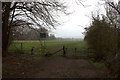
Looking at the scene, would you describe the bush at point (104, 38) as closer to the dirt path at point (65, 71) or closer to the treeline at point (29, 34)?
the dirt path at point (65, 71)

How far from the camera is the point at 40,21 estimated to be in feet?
25.8

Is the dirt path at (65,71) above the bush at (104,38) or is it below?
below

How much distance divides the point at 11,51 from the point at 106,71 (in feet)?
23.5

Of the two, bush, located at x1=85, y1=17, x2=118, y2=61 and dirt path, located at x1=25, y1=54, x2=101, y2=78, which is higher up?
bush, located at x1=85, y1=17, x2=118, y2=61

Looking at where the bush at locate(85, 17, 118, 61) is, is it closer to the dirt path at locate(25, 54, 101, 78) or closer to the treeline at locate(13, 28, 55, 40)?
the dirt path at locate(25, 54, 101, 78)

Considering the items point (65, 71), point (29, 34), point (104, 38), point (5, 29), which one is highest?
point (5, 29)

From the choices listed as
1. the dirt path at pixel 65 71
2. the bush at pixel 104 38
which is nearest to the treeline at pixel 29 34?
the dirt path at pixel 65 71

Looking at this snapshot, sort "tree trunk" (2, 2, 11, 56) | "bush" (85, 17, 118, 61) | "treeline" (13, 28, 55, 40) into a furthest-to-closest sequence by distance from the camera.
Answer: "treeline" (13, 28, 55, 40), "tree trunk" (2, 2, 11, 56), "bush" (85, 17, 118, 61)

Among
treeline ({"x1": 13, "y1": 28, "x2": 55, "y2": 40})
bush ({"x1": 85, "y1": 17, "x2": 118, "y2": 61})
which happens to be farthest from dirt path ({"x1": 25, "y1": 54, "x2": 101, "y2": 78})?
treeline ({"x1": 13, "y1": 28, "x2": 55, "y2": 40})

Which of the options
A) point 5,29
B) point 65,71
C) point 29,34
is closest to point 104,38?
point 65,71

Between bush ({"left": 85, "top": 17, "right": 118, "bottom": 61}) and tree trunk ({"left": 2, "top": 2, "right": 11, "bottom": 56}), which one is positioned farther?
tree trunk ({"left": 2, "top": 2, "right": 11, "bottom": 56})

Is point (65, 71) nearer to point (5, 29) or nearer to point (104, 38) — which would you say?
point (104, 38)

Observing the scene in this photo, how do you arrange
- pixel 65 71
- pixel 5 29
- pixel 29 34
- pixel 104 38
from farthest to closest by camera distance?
1. pixel 29 34
2. pixel 5 29
3. pixel 104 38
4. pixel 65 71

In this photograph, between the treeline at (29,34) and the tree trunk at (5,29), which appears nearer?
the tree trunk at (5,29)
